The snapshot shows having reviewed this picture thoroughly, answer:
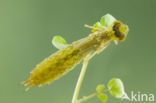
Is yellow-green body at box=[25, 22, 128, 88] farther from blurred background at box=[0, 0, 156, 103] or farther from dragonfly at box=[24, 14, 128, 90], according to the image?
blurred background at box=[0, 0, 156, 103]

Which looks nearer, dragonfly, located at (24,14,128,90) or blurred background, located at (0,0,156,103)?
dragonfly, located at (24,14,128,90)

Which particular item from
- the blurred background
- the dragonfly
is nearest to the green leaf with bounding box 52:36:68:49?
the dragonfly

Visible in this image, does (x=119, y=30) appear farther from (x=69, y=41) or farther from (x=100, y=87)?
(x=69, y=41)

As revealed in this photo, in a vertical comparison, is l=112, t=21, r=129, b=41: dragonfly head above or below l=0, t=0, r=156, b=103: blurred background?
below

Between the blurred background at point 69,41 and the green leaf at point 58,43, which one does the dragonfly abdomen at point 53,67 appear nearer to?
the green leaf at point 58,43

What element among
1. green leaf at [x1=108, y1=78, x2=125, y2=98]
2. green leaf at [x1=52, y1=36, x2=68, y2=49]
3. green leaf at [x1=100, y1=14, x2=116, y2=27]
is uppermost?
green leaf at [x1=100, y1=14, x2=116, y2=27]

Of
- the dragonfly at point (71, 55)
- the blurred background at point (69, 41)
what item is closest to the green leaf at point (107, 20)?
the dragonfly at point (71, 55)

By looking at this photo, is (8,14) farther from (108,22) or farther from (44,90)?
(108,22)
